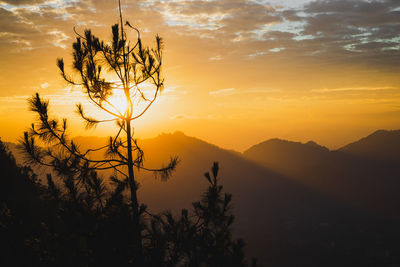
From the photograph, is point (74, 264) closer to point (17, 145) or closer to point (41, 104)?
point (17, 145)

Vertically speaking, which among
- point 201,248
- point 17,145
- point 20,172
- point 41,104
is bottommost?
point 20,172

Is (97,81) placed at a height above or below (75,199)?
above

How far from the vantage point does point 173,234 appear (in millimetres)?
9289

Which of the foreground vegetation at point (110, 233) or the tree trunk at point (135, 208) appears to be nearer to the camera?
the foreground vegetation at point (110, 233)

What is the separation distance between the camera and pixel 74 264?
7238mm

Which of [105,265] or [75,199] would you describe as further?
[75,199]

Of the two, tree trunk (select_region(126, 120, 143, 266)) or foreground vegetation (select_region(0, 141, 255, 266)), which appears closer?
foreground vegetation (select_region(0, 141, 255, 266))

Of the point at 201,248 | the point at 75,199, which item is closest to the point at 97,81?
the point at 75,199

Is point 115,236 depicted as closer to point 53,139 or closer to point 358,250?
point 53,139

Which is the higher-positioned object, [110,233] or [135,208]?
[135,208]

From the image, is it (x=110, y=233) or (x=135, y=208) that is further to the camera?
Result: (x=135, y=208)

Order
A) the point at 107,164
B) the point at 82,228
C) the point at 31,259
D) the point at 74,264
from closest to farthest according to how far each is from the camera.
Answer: the point at 74,264 → the point at 82,228 → the point at 31,259 → the point at 107,164

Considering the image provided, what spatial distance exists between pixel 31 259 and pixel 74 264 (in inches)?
79.4

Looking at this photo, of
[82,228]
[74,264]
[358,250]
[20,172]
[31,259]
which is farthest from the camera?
[358,250]
